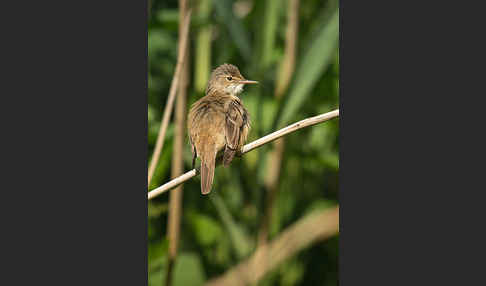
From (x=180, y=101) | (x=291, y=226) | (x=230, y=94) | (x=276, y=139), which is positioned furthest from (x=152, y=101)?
(x=291, y=226)

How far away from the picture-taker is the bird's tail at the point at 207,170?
11.3ft

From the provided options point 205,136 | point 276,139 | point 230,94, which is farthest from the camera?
point 230,94

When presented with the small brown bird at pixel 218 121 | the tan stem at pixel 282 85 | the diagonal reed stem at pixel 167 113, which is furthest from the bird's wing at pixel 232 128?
the diagonal reed stem at pixel 167 113

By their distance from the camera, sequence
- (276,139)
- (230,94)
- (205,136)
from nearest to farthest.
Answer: (276,139) → (205,136) → (230,94)

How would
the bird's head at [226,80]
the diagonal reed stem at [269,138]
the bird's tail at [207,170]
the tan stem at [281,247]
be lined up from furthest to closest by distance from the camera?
the bird's head at [226,80]
the tan stem at [281,247]
the bird's tail at [207,170]
the diagonal reed stem at [269,138]

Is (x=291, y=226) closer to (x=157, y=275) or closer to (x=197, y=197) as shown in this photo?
(x=197, y=197)

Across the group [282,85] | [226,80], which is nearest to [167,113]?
[226,80]

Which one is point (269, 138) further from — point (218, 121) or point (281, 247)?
point (281, 247)

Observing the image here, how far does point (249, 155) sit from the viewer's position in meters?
3.74

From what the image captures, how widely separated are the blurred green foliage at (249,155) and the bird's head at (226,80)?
0.05 meters

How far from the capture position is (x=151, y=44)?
3715mm

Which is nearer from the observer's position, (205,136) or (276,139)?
(276,139)

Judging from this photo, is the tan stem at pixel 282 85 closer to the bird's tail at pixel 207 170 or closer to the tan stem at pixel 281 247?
the tan stem at pixel 281 247

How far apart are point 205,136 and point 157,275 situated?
0.83 meters
